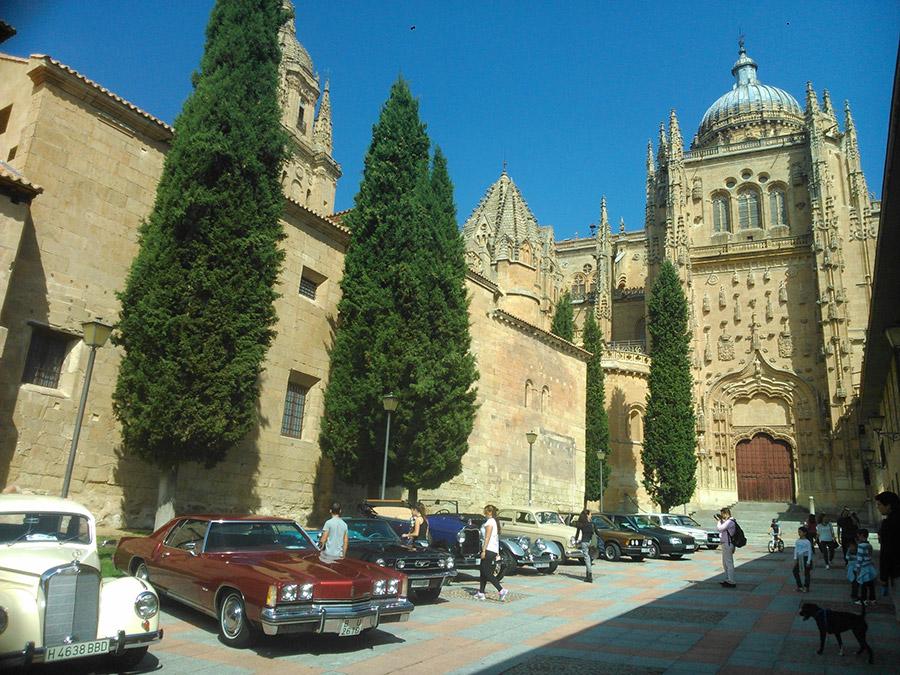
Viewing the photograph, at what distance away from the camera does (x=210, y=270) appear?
13734 millimetres

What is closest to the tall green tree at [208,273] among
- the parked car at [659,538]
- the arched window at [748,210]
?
the parked car at [659,538]

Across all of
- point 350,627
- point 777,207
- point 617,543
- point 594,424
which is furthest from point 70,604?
point 777,207

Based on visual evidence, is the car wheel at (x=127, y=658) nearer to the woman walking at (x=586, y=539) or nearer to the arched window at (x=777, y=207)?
the woman walking at (x=586, y=539)

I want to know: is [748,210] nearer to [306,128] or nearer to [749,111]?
[749,111]

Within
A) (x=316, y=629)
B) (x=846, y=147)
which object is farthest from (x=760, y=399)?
(x=316, y=629)

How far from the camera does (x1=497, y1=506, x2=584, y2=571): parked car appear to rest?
1748 centimetres

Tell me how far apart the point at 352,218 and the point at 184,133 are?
20.0ft

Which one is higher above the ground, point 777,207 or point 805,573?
point 777,207

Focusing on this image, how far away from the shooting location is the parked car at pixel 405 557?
10133mm

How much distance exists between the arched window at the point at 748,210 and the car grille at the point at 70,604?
52.5m

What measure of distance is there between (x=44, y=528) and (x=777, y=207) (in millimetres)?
53794

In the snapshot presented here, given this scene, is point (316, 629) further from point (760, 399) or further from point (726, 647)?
point (760, 399)

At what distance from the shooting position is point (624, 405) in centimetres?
4469

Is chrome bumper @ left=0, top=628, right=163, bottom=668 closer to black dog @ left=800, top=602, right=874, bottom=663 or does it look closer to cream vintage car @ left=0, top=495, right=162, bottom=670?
cream vintage car @ left=0, top=495, right=162, bottom=670
